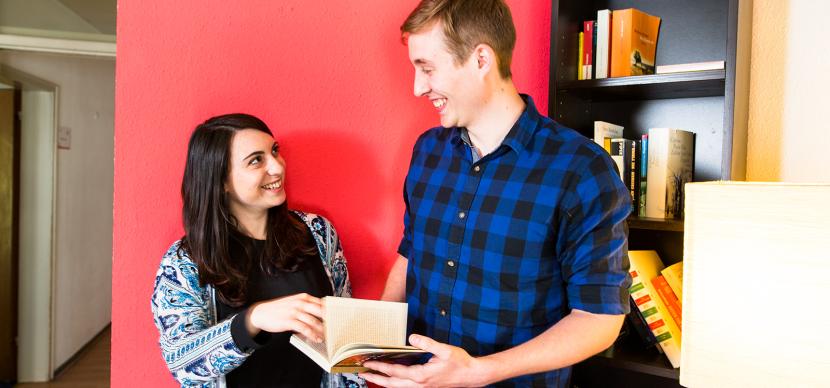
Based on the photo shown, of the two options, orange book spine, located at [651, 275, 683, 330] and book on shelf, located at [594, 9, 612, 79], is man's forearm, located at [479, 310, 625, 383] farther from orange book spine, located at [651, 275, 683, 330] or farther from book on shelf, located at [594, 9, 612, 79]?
book on shelf, located at [594, 9, 612, 79]

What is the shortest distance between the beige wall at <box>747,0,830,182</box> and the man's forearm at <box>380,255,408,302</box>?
3.43 feet

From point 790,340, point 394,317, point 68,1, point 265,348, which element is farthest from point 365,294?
point 68,1

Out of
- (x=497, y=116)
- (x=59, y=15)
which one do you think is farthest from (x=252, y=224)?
(x=59, y=15)

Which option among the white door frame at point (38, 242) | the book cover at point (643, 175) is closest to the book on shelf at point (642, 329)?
the book cover at point (643, 175)

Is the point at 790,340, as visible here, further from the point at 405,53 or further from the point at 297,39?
the point at 297,39

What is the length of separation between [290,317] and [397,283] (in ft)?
1.32

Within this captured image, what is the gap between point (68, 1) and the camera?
397 cm

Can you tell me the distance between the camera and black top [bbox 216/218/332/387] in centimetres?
148

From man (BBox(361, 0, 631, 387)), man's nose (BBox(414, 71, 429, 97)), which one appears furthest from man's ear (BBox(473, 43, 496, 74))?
man's nose (BBox(414, 71, 429, 97))

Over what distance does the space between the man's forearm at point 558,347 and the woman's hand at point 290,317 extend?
0.37 m

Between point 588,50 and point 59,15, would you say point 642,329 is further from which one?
point 59,15

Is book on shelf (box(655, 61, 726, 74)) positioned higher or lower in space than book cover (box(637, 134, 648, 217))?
higher

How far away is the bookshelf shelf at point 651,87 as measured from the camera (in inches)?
58.4

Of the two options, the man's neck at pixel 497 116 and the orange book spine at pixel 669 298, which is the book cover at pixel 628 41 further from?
the orange book spine at pixel 669 298
